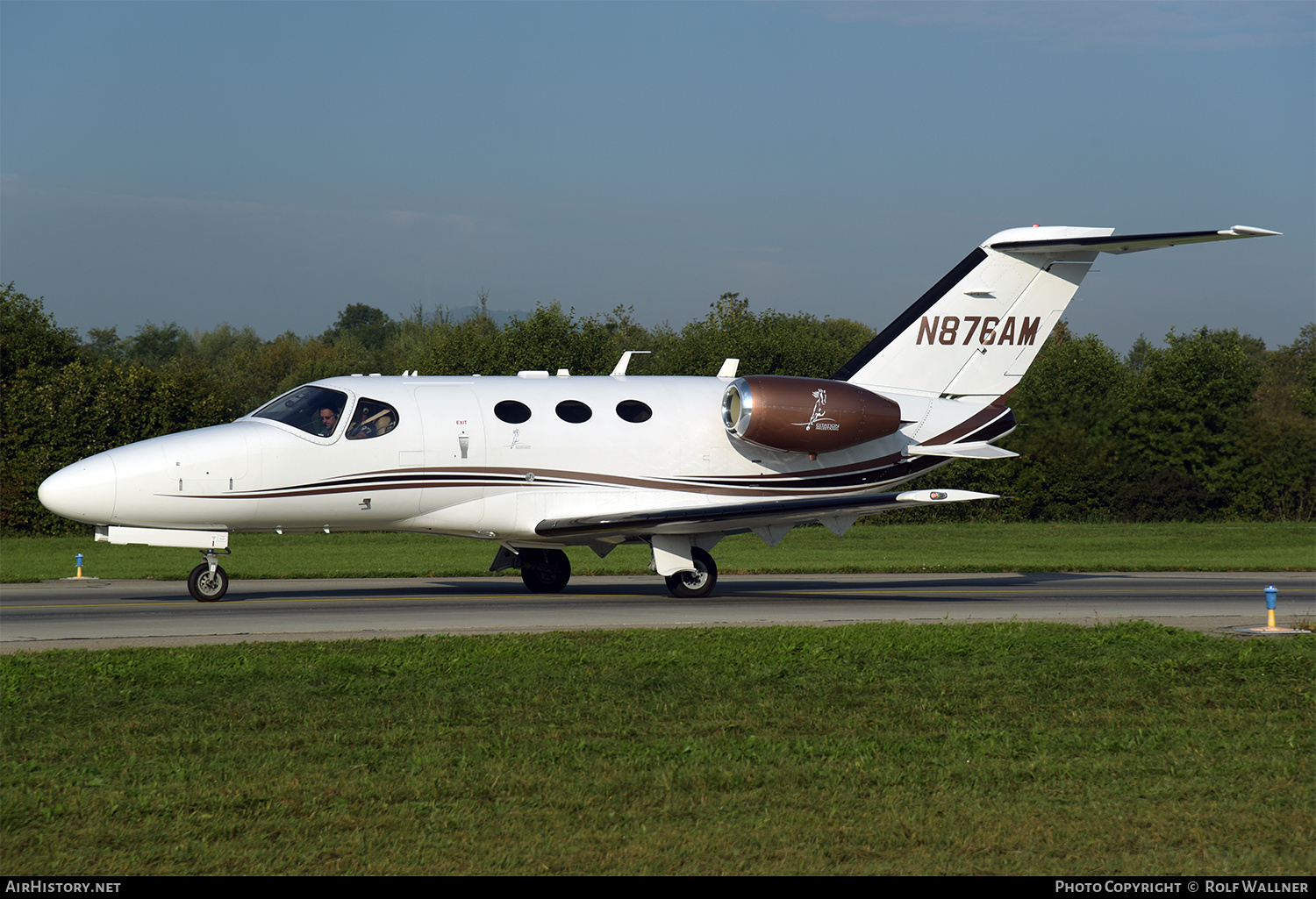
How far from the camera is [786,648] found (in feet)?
41.9

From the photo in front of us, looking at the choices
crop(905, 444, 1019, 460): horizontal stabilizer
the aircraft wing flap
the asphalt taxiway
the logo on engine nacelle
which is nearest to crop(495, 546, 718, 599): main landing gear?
the asphalt taxiway

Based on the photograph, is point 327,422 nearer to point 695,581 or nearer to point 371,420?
point 371,420

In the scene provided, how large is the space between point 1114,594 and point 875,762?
49.1ft

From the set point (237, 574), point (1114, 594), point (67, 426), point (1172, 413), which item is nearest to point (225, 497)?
point (237, 574)

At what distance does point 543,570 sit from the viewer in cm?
2158

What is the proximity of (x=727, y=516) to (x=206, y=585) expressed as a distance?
8.13 m

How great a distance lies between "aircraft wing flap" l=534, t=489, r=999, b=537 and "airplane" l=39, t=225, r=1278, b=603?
0.13 ft

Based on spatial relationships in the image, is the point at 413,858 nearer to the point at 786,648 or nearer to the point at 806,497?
the point at 786,648

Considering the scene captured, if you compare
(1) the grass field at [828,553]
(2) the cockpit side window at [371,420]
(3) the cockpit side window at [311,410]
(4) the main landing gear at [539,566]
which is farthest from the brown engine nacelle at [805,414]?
(1) the grass field at [828,553]

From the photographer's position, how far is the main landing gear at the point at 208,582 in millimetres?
18500

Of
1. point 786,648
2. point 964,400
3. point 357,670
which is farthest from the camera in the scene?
point 964,400

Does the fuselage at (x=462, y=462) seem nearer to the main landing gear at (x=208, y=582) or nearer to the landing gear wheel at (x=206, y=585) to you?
the main landing gear at (x=208, y=582)

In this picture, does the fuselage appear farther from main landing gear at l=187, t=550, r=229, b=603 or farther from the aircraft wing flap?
main landing gear at l=187, t=550, r=229, b=603

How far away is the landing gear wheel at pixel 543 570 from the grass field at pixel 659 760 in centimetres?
873
